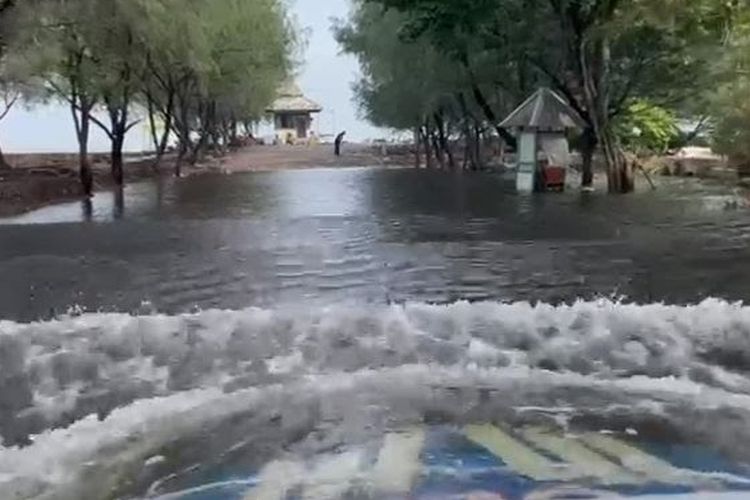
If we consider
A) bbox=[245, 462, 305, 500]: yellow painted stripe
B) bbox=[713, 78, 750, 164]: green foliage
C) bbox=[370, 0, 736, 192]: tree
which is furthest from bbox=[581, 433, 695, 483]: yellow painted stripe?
bbox=[713, 78, 750, 164]: green foliage

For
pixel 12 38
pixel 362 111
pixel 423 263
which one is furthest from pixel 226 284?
pixel 362 111

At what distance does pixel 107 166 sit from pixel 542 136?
70.8ft

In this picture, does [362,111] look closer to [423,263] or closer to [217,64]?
[217,64]

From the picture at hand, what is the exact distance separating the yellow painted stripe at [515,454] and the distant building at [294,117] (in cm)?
7560

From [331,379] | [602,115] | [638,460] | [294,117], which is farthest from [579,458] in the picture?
[294,117]

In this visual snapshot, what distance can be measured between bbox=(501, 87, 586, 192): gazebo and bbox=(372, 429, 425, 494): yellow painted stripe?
1887 cm

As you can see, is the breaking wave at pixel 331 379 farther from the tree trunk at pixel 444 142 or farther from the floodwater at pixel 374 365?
the tree trunk at pixel 444 142

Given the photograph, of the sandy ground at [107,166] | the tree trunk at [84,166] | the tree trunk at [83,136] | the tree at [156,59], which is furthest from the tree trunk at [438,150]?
the tree trunk at [84,166]

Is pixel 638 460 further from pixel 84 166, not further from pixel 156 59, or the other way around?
pixel 156 59

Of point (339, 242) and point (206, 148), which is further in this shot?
point (206, 148)

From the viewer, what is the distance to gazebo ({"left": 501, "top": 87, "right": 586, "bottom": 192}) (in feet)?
83.1

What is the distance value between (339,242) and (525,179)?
472 inches

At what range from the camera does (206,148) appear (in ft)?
186

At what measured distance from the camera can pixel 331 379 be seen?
836 centimetres
